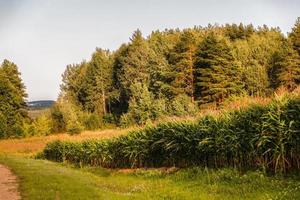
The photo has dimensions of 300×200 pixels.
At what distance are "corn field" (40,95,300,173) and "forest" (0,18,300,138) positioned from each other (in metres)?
32.7

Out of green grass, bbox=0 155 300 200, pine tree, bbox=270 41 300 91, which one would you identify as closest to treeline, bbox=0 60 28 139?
pine tree, bbox=270 41 300 91

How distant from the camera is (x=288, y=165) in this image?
16234mm

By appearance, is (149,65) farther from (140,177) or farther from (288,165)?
(288,165)

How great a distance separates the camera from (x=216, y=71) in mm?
80875

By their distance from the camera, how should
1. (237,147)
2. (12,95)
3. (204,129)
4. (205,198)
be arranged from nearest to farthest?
(205,198), (237,147), (204,129), (12,95)

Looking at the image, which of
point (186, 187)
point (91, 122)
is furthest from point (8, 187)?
point (91, 122)

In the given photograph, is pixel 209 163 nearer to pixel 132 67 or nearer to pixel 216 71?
pixel 216 71

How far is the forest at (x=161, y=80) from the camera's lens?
7969 cm

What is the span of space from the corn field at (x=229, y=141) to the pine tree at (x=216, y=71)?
51.3 m

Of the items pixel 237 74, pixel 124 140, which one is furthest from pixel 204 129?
pixel 237 74

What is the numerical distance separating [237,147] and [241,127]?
33.4 inches

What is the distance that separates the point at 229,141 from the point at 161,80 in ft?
242

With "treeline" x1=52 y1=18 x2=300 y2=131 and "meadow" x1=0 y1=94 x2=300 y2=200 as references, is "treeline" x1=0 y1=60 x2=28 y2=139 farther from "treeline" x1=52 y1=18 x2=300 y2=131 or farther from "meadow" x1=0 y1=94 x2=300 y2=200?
"meadow" x1=0 y1=94 x2=300 y2=200

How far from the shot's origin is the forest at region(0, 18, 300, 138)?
261 ft
